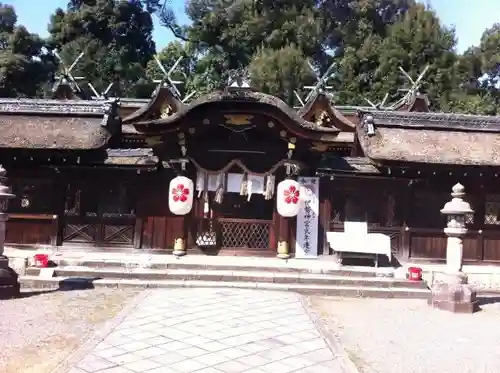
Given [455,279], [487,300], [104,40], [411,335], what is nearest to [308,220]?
[455,279]

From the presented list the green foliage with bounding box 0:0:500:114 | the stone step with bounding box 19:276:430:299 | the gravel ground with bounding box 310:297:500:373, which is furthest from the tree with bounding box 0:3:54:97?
the gravel ground with bounding box 310:297:500:373

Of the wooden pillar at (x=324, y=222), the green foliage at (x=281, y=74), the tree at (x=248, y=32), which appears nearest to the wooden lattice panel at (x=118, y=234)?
the wooden pillar at (x=324, y=222)

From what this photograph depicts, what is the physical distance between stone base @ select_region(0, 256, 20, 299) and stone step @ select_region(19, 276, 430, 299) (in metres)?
1.24

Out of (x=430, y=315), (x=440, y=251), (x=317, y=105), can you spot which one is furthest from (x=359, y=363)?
(x=317, y=105)

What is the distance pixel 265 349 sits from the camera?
7043mm

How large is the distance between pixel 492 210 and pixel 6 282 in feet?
44.3

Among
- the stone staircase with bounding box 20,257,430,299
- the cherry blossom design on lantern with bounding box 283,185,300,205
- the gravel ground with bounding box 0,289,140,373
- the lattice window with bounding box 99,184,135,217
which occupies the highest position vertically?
the cherry blossom design on lantern with bounding box 283,185,300,205

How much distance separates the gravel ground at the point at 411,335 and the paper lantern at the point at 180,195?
4735 millimetres

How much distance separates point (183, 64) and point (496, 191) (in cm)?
3845

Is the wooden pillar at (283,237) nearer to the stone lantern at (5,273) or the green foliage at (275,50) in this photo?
the stone lantern at (5,273)

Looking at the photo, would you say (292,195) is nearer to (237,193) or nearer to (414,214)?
(237,193)

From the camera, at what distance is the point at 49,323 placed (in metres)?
8.16

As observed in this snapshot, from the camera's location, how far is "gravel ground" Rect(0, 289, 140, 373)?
647cm

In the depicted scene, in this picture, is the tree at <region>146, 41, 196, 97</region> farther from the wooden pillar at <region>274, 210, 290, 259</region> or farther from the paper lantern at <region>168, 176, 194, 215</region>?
the wooden pillar at <region>274, 210, 290, 259</region>
